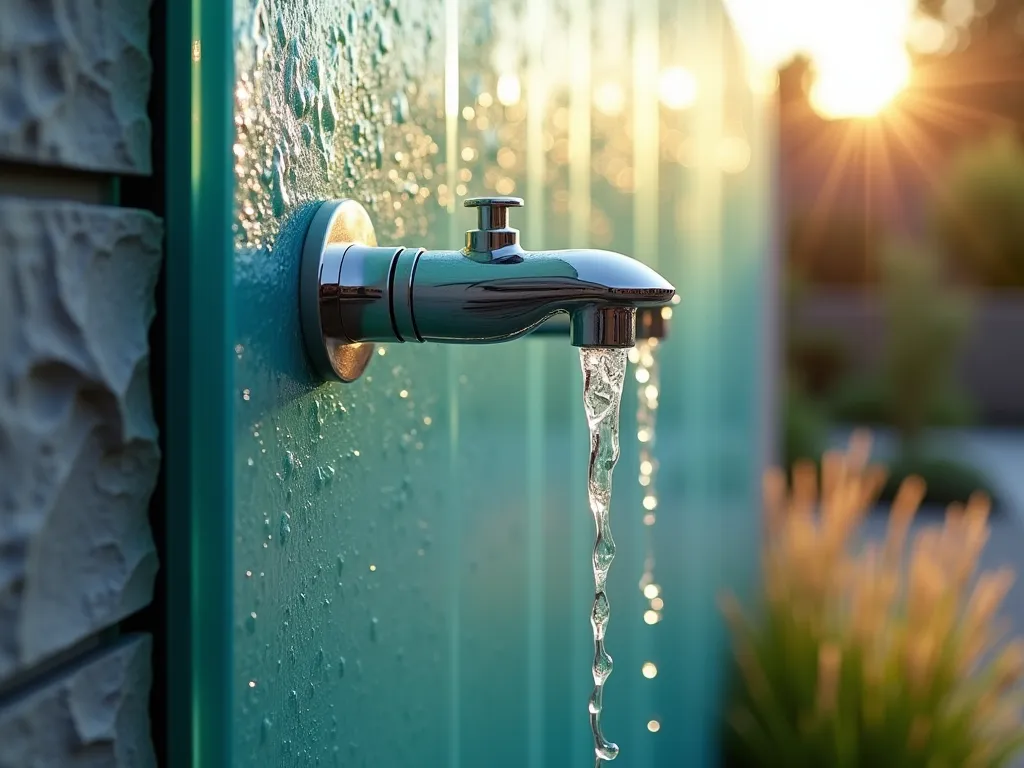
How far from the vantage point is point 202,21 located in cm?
60

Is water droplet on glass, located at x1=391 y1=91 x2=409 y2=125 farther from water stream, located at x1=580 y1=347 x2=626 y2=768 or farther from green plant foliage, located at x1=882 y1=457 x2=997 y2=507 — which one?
green plant foliage, located at x1=882 y1=457 x2=997 y2=507

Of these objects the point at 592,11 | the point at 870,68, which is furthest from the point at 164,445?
the point at 870,68

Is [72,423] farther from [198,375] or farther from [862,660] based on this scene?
[862,660]

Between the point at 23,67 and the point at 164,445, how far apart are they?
208 mm

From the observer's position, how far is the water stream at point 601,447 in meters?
0.75

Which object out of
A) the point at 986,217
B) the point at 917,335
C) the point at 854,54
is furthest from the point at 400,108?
the point at 854,54

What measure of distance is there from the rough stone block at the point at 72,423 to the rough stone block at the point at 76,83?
3cm

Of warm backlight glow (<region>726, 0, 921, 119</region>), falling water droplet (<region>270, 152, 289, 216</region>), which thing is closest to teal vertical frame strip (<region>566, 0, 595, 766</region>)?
falling water droplet (<region>270, 152, 289, 216</region>)

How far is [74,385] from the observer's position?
0.53 metres

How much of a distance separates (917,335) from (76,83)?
978 centimetres

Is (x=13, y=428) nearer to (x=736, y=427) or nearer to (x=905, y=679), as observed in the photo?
(x=905, y=679)

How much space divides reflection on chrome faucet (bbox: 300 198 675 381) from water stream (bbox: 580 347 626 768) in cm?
5

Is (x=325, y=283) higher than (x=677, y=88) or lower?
lower

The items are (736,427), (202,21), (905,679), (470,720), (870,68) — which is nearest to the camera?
(202,21)
